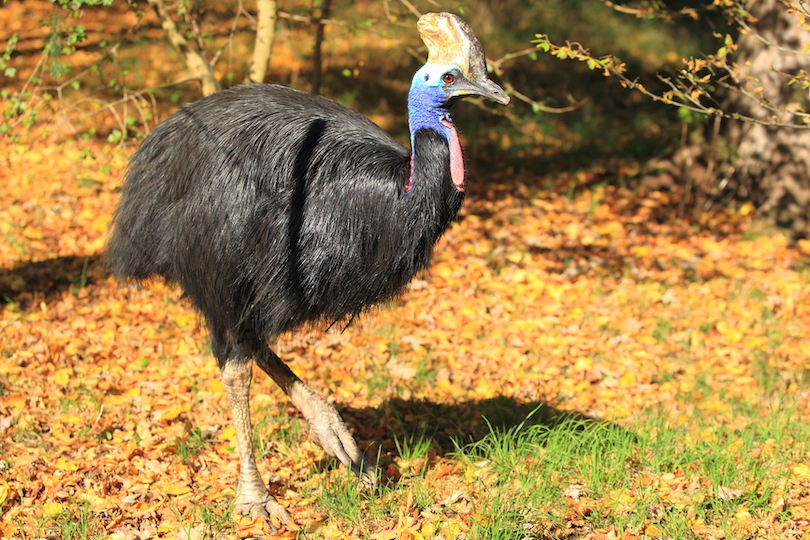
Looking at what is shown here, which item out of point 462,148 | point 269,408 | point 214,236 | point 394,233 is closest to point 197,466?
point 269,408

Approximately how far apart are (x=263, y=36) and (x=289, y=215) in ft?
10.1

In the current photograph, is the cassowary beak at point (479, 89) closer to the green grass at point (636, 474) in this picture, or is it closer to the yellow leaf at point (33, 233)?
the green grass at point (636, 474)

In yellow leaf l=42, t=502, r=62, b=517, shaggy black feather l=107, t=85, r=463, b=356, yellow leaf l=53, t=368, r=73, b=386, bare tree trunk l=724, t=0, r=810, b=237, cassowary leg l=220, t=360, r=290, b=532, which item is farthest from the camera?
bare tree trunk l=724, t=0, r=810, b=237

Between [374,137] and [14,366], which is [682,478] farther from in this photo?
[14,366]

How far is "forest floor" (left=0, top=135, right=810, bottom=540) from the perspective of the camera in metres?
3.75

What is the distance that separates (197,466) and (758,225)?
17.9 ft

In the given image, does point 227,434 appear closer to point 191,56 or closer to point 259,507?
point 259,507

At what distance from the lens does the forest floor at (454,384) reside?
3.75 metres

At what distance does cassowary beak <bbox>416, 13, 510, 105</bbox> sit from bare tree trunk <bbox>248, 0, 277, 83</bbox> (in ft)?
9.66

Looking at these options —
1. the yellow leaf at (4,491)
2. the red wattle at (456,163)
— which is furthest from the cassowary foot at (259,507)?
the red wattle at (456,163)

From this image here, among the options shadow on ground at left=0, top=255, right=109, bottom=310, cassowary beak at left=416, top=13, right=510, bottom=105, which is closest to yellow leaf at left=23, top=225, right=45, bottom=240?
shadow on ground at left=0, top=255, right=109, bottom=310

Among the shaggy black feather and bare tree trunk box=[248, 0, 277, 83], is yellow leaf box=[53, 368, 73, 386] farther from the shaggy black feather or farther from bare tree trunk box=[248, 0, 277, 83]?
bare tree trunk box=[248, 0, 277, 83]

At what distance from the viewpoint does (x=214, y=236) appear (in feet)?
11.5

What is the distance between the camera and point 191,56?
6.00 m
